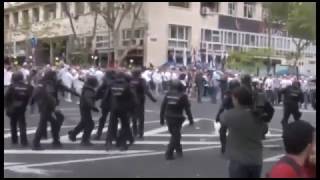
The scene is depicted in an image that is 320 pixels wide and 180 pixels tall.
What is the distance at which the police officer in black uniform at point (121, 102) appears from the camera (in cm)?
1215

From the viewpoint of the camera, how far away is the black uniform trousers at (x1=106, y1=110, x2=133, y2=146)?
1223cm

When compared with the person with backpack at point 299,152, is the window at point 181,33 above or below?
above

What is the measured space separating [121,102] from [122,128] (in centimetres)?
57

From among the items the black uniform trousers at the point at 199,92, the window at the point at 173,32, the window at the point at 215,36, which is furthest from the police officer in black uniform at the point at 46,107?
the window at the point at 215,36

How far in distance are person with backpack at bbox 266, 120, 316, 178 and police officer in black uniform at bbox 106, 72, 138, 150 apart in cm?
810

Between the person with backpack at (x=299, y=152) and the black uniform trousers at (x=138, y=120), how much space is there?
938cm

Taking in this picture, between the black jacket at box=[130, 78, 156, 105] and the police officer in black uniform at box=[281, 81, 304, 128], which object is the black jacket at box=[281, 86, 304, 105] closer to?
the police officer in black uniform at box=[281, 81, 304, 128]

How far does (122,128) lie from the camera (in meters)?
12.5

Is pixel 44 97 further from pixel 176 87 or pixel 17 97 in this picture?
pixel 176 87

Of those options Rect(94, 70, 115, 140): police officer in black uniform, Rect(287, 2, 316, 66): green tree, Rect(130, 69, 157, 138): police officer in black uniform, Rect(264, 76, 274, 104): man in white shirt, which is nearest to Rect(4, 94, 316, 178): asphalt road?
Rect(130, 69, 157, 138): police officer in black uniform

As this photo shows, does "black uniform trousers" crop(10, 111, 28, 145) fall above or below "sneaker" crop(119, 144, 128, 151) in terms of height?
above

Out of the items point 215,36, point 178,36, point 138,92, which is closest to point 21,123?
point 138,92

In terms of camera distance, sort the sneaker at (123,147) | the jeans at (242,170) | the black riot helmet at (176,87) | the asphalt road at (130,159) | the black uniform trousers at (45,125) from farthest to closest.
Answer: the sneaker at (123,147) < the black uniform trousers at (45,125) < the black riot helmet at (176,87) < the asphalt road at (130,159) < the jeans at (242,170)

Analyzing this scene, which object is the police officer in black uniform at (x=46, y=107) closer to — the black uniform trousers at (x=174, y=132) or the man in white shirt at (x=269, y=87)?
the black uniform trousers at (x=174, y=132)
